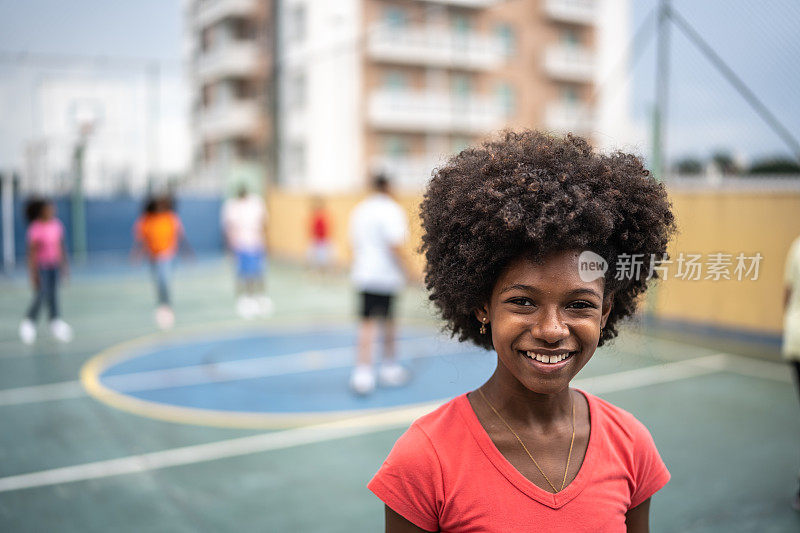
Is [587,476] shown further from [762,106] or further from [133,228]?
[133,228]

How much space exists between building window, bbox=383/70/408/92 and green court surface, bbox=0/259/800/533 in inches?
693

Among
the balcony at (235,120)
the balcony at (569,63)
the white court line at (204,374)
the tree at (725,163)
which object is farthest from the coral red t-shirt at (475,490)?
the balcony at (235,120)

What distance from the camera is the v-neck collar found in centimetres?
147

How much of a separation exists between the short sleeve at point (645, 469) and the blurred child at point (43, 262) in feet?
28.8

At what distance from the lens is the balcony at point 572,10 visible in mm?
28609

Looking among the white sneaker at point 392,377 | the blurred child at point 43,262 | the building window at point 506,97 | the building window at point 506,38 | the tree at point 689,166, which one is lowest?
the white sneaker at point 392,377

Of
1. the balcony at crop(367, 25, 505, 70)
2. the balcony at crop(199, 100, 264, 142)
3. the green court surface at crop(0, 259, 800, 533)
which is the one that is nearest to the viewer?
the green court surface at crop(0, 259, 800, 533)

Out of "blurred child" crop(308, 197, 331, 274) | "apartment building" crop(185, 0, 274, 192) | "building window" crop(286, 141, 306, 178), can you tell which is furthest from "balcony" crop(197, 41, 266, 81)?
"blurred child" crop(308, 197, 331, 274)

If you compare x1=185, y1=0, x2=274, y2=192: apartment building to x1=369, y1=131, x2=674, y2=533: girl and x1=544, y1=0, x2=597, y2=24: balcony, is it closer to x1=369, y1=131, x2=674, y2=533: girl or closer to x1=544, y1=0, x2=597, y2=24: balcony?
x1=544, y1=0, x2=597, y2=24: balcony

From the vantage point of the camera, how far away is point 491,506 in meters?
1.45

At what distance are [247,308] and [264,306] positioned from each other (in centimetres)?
44

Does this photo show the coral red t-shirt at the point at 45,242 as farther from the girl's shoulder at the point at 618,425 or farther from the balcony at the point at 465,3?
the balcony at the point at 465,3

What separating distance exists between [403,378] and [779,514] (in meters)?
3.68

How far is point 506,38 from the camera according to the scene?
27547 mm
